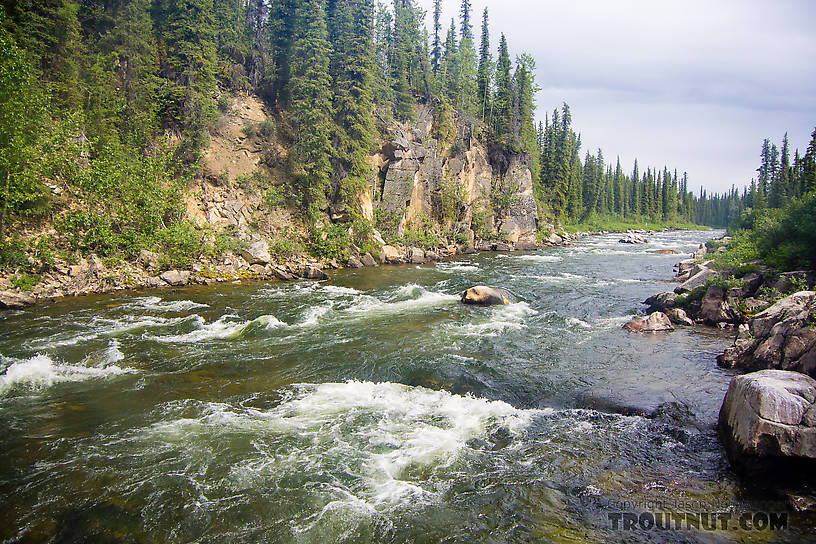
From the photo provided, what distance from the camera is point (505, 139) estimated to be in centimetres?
5706

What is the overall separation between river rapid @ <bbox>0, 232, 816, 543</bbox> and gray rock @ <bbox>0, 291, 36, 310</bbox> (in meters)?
0.75

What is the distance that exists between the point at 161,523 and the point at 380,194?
3521 cm

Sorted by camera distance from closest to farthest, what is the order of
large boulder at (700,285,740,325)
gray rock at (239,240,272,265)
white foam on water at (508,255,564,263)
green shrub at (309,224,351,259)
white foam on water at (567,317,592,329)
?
1. large boulder at (700,285,740,325)
2. white foam on water at (567,317,592,329)
3. gray rock at (239,240,272,265)
4. green shrub at (309,224,351,259)
5. white foam on water at (508,255,564,263)

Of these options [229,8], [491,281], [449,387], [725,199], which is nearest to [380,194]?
[491,281]

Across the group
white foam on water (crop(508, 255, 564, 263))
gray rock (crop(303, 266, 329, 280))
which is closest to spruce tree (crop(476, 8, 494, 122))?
white foam on water (crop(508, 255, 564, 263))

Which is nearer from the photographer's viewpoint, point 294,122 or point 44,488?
point 44,488

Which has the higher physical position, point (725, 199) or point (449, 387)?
point (725, 199)

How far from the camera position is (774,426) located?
645 centimetres

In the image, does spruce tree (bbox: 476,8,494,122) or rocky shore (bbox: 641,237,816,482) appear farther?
spruce tree (bbox: 476,8,494,122)

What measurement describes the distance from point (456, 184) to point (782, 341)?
128 feet

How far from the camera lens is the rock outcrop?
9.27m

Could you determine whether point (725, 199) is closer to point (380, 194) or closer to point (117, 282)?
point (380, 194)

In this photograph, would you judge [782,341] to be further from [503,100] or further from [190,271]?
[503,100]

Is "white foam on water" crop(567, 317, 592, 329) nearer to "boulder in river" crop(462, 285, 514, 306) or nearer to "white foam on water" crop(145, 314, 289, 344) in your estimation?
"boulder in river" crop(462, 285, 514, 306)
